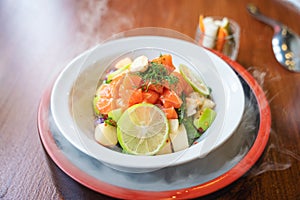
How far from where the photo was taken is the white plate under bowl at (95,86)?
0.92m

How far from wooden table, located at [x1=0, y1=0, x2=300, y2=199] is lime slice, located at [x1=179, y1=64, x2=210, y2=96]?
0.27 m

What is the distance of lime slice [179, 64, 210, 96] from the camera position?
1073 millimetres

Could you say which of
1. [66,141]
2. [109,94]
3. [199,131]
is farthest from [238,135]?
[66,141]

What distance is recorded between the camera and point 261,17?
1.60 metres

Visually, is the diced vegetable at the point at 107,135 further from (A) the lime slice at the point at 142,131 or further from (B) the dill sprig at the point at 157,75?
(B) the dill sprig at the point at 157,75

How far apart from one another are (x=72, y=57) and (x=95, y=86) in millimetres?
351

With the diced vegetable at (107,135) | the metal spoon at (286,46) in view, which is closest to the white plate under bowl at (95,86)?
the diced vegetable at (107,135)

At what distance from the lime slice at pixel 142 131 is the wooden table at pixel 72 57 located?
0.55 ft

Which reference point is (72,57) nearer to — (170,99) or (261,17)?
(170,99)

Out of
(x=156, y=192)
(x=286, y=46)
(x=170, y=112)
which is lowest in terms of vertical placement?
(x=156, y=192)

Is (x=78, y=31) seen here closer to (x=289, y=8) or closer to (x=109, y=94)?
(x=109, y=94)

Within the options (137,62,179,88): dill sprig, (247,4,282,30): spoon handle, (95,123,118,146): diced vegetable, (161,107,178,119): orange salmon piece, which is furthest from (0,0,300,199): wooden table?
(137,62,179,88): dill sprig

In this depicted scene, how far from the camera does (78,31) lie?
1559 mm

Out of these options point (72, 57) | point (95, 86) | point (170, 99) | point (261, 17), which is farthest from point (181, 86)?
point (261, 17)
